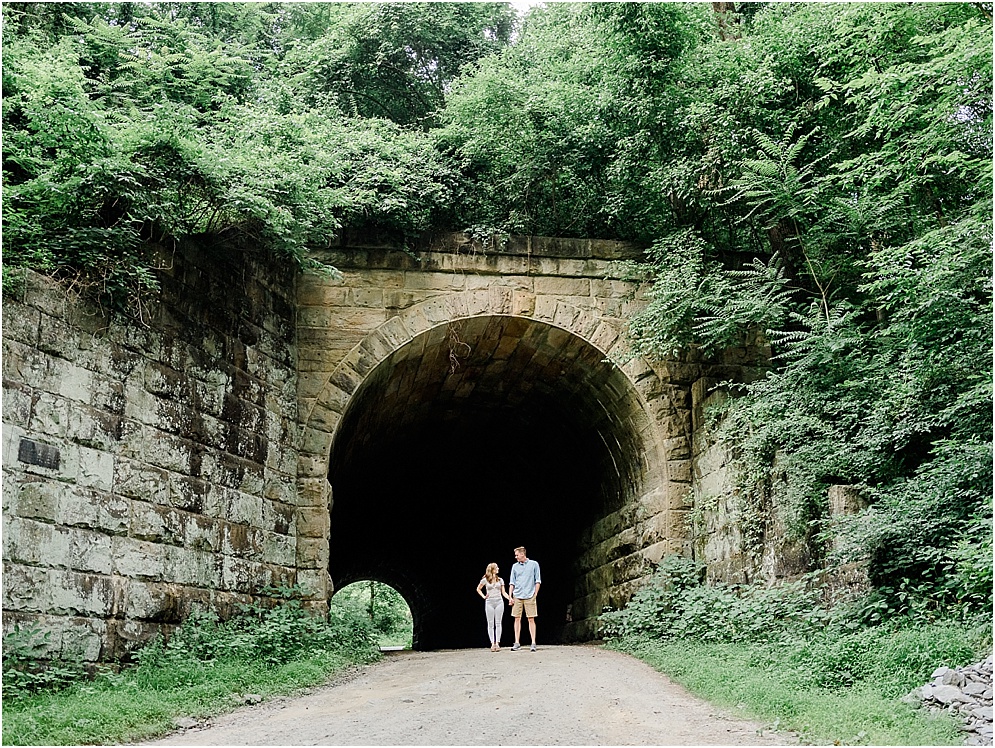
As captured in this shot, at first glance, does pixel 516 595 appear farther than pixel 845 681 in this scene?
Yes

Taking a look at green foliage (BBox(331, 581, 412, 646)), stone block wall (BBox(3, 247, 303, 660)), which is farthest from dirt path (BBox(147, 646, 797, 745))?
green foliage (BBox(331, 581, 412, 646))

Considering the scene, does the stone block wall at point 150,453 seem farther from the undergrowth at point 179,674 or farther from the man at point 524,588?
the man at point 524,588

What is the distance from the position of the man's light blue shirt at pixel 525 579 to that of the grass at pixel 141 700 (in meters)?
3.16

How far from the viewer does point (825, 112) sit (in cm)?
1090

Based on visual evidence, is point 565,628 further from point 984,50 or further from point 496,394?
point 984,50

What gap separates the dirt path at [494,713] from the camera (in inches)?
225

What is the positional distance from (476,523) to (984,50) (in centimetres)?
1412

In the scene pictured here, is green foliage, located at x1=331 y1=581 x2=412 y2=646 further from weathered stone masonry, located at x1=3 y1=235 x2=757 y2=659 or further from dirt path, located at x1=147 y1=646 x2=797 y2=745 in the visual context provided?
Answer: dirt path, located at x1=147 y1=646 x2=797 y2=745

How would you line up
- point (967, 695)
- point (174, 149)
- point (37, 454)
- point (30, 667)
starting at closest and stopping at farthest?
point (967, 695)
point (30, 667)
point (37, 454)
point (174, 149)

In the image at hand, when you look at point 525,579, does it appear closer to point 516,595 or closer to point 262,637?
point 516,595

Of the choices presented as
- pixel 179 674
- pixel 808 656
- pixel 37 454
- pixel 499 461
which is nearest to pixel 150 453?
pixel 37 454

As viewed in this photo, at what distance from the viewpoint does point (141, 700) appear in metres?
6.68

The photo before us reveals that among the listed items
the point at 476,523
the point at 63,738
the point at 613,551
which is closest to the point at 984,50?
the point at 613,551

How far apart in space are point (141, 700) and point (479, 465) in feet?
35.9
